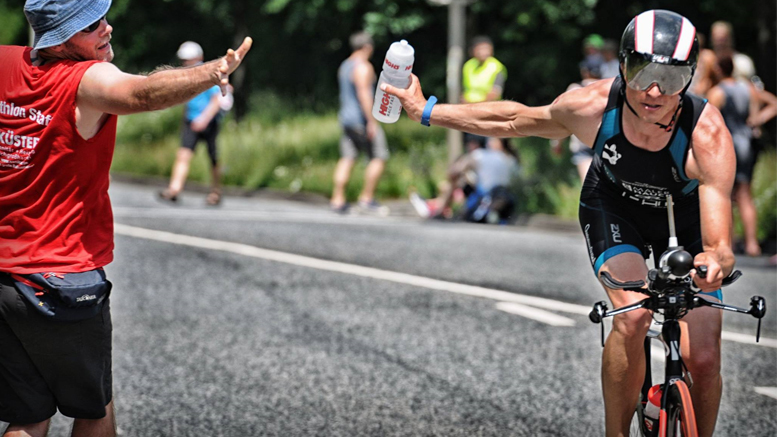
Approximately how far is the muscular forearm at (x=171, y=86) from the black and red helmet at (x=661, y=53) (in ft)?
5.07

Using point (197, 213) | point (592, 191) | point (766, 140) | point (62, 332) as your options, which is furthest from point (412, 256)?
point (766, 140)

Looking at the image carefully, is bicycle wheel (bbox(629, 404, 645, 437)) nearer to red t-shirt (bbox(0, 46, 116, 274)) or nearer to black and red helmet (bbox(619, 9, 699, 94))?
black and red helmet (bbox(619, 9, 699, 94))

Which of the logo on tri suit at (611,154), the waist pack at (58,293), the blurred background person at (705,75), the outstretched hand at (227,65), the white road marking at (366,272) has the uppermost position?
the blurred background person at (705,75)

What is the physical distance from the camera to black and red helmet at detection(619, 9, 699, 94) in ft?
12.6

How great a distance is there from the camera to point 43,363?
353 centimetres

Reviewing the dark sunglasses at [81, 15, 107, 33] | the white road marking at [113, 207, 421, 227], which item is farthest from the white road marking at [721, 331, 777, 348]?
the white road marking at [113, 207, 421, 227]

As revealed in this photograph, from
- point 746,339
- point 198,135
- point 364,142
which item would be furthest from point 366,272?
point 198,135

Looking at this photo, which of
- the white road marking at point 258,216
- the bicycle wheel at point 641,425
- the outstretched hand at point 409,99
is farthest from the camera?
the white road marking at point 258,216

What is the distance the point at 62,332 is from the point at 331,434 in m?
1.89

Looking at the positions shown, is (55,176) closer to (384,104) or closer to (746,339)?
(384,104)

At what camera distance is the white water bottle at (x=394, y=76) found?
14.3ft

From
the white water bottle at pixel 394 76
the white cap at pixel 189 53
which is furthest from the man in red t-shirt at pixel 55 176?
the white cap at pixel 189 53

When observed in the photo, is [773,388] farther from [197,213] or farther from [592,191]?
[197,213]

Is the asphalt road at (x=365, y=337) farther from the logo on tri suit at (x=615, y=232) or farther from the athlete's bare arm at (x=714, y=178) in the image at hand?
the athlete's bare arm at (x=714, y=178)
